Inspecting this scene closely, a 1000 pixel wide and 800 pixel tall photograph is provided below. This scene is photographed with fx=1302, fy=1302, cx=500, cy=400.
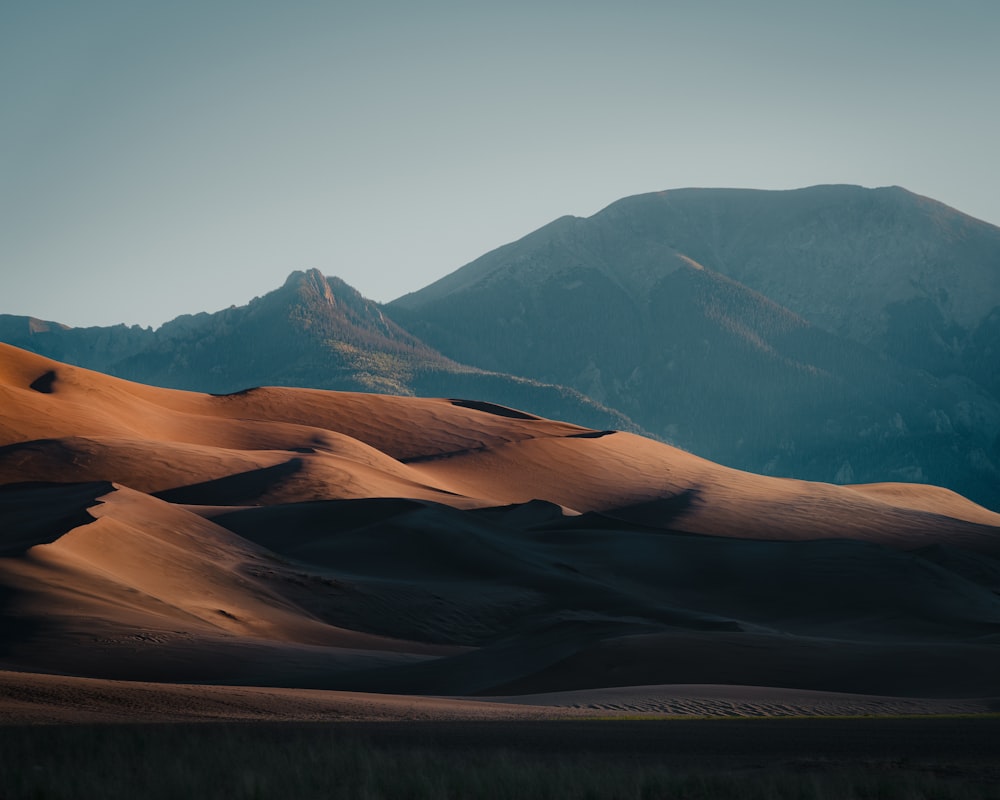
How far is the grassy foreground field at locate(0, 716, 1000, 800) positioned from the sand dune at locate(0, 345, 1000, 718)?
3623 millimetres

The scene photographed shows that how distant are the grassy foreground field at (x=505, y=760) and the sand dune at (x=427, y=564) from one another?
362 cm

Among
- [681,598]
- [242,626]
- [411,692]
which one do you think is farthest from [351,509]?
[411,692]

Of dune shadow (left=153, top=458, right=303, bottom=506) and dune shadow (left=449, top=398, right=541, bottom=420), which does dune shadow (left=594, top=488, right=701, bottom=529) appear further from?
dune shadow (left=449, top=398, right=541, bottom=420)

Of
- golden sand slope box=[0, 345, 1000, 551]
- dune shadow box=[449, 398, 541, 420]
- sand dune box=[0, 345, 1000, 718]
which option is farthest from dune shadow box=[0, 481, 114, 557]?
dune shadow box=[449, 398, 541, 420]

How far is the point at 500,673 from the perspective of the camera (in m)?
31.6

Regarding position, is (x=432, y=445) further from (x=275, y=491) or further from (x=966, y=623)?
(x=966, y=623)

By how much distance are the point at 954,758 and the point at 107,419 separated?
7201cm

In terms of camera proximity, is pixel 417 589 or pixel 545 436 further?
pixel 545 436

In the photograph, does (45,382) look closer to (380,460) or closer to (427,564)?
(380,460)

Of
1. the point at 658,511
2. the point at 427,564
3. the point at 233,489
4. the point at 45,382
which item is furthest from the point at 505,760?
the point at 45,382

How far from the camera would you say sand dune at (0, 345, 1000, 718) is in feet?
102

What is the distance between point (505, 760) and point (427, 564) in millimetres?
38529

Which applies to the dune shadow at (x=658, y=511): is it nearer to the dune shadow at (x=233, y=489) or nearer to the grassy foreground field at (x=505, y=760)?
the dune shadow at (x=233, y=489)

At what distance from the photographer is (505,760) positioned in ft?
53.2
